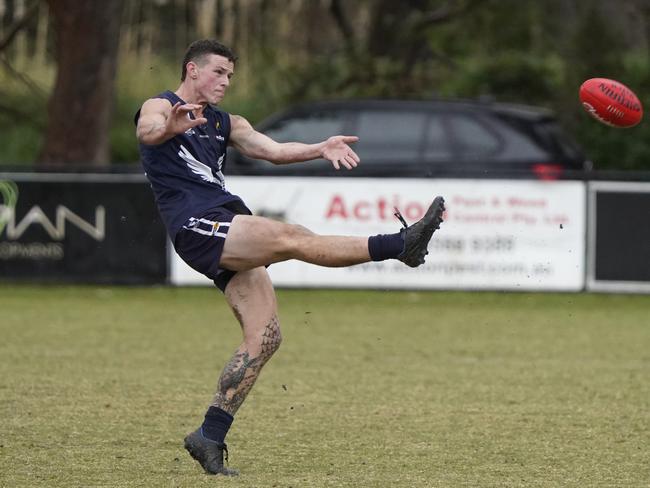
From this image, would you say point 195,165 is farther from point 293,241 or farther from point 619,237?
point 619,237

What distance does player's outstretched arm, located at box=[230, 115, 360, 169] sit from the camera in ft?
22.8

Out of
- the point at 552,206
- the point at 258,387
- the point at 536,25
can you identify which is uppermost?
the point at 536,25

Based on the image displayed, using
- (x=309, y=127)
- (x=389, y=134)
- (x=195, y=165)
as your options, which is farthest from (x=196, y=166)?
(x=309, y=127)

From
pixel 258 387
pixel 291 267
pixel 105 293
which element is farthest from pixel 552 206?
pixel 258 387

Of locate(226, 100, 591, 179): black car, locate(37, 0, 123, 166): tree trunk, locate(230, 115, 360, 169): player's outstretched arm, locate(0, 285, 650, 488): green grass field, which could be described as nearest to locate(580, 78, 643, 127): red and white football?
locate(0, 285, 650, 488): green grass field

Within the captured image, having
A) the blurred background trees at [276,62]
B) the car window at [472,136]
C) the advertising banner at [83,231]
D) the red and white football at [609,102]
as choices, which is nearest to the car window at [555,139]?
the car window at [472,136]

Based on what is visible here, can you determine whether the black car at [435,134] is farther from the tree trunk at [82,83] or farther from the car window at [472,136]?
the tree trunk at [82,83]

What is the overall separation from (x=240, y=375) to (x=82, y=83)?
39.3ft

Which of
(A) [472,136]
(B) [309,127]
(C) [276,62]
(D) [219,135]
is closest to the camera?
(D) [219,135]

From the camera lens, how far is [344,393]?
9617 millimetres

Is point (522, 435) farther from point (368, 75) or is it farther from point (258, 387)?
point (368, 75)

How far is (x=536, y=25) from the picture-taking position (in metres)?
31.5

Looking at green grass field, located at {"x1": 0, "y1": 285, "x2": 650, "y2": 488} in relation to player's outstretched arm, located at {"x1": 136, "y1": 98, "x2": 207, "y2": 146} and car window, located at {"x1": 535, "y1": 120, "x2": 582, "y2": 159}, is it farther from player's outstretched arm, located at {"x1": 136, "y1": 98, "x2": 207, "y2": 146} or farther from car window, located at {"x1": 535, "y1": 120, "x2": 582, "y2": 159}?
car window, located at {"x1": 535, "y1": 120, "x2": 582, "y2": 159}

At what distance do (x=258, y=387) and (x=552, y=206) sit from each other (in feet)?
20.0
